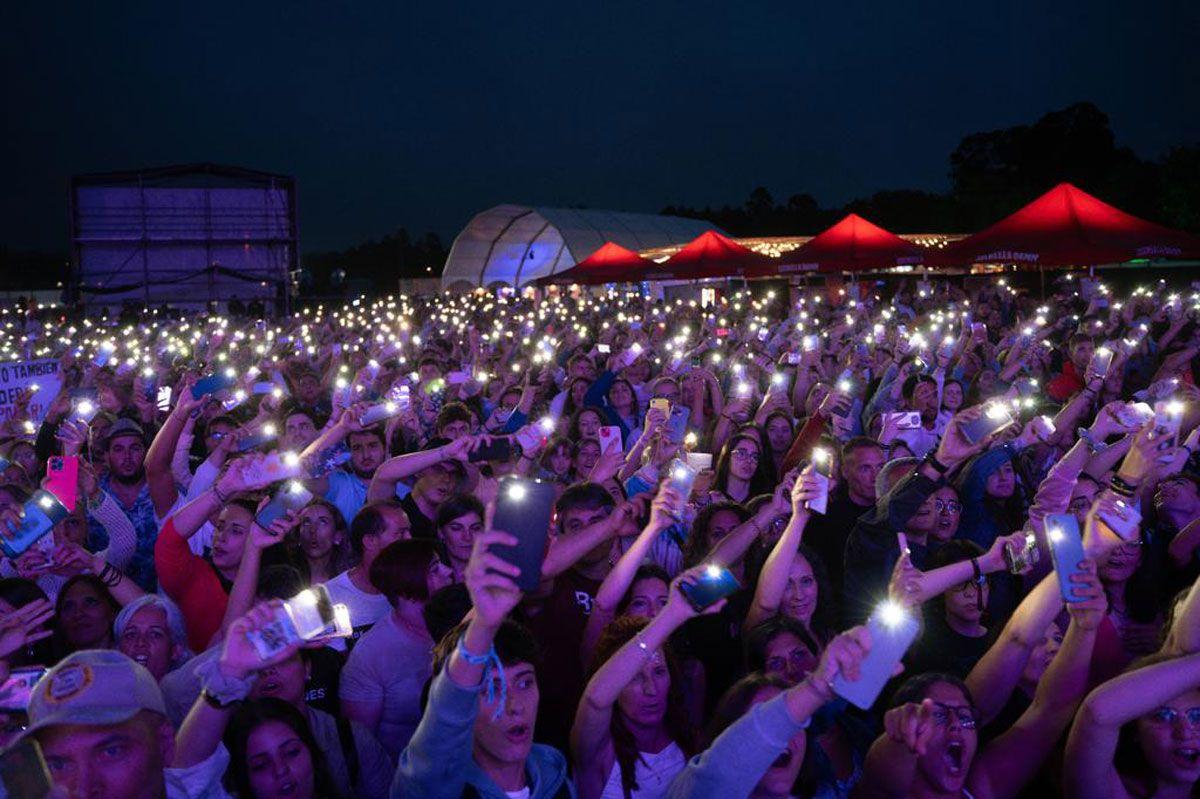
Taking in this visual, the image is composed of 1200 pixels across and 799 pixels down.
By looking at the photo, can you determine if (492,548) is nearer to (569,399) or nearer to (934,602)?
(934,602)

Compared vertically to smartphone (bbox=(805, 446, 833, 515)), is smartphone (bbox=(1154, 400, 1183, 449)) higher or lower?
higher

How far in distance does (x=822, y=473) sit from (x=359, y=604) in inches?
79.3

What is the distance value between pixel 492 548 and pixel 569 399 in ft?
21.9

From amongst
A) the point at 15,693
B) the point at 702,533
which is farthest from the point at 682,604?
the point at 702,533

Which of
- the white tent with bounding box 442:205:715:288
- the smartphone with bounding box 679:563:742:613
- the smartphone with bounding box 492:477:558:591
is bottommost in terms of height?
the white tent with bounding box 442:205:715:288

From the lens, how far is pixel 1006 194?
44938 millimetres

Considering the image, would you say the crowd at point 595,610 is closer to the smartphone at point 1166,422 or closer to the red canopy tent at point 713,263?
the smartphone at point 1166,422

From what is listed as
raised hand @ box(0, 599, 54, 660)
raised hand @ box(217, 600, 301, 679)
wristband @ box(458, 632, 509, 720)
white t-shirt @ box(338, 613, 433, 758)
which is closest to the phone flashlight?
wristband @ box(458, 632, 509, 720)

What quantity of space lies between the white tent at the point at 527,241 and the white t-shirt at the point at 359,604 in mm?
41202

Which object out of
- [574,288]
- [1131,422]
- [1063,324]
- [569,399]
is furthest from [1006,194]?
[1131,422]

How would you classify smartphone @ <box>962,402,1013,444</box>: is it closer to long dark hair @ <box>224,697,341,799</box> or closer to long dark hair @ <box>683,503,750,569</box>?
long dark hair @ <box>683,503,750,569</box>

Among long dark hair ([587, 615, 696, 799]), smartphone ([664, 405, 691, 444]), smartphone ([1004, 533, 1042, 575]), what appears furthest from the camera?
smartphone ([664, 405, 691, 444])

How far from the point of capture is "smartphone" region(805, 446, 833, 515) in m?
3.77

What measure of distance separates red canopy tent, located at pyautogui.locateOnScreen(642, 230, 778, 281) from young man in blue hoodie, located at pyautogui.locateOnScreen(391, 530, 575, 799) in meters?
15.7
